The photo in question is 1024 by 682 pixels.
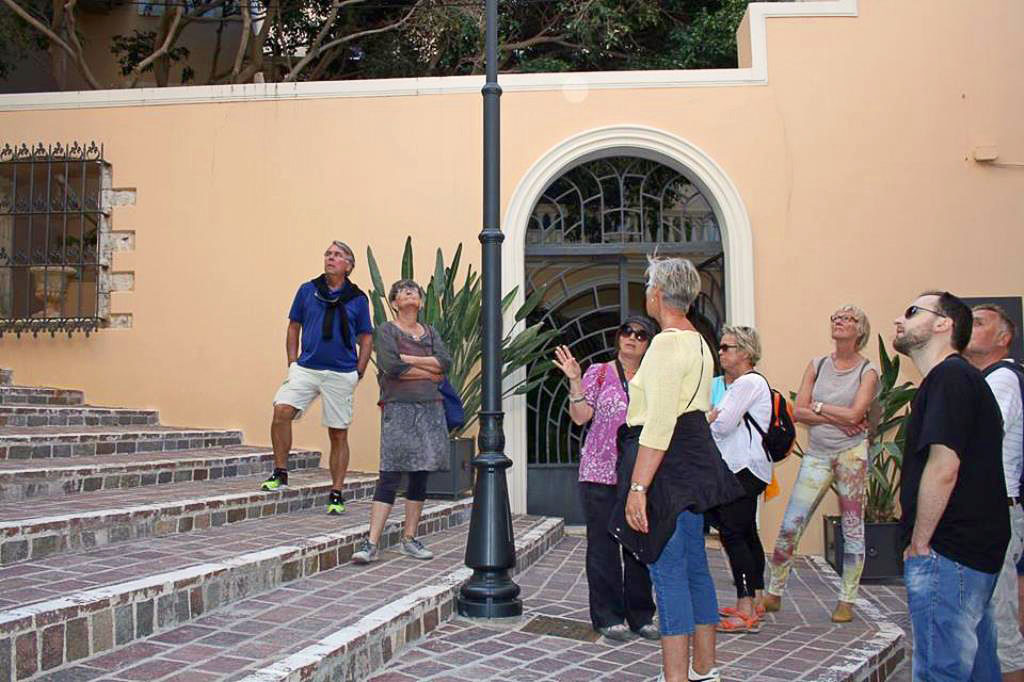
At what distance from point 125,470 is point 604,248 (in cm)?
455

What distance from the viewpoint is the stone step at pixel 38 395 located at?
→ 8.27m

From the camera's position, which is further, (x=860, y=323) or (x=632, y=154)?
(x=632, y=154)

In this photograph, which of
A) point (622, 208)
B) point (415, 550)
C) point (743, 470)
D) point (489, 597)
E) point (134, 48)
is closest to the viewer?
point (489, 597)

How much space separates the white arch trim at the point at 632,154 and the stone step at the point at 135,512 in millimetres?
2013

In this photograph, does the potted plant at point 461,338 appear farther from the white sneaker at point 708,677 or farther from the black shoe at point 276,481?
the white sneaker at point 708,677

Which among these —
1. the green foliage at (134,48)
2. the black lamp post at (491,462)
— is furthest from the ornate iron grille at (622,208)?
the green foliage at (134,48)

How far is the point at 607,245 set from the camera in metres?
9.02

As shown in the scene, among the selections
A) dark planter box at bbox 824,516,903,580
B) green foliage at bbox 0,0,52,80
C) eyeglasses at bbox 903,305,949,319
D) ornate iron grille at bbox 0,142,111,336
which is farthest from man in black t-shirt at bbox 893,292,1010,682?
green foliage at bbox 0,0,52,80

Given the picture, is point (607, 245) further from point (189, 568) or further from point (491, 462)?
point (189, 568)

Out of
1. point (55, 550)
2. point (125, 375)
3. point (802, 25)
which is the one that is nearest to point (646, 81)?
point (802, 25)

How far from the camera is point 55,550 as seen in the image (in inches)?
180

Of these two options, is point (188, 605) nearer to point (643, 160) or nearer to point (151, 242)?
point (151, 242)

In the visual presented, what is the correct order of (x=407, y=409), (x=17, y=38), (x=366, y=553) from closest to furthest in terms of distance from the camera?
(x=366, y=553)
(x=407, y=409)
(x=17, y=38)

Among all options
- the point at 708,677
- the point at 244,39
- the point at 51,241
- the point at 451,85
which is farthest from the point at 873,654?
the point at 244,39
